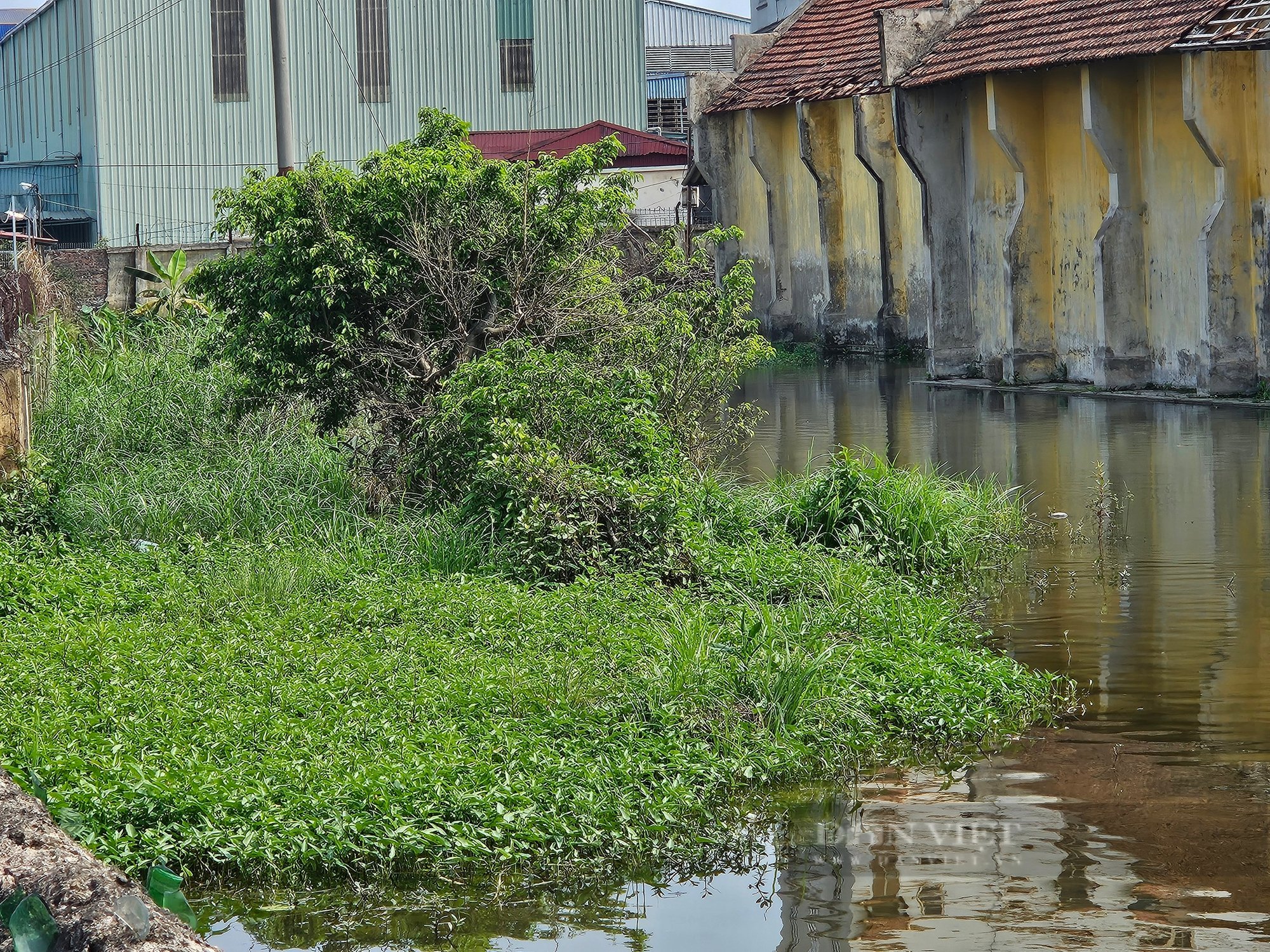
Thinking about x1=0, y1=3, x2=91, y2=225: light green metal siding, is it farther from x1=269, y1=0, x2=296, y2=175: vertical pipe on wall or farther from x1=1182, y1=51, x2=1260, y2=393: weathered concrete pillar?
x1=1182, y1=51, x2=1260, y2=393: weathered concrete pillar

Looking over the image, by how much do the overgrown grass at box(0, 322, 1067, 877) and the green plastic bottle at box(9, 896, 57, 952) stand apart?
1.84 metres

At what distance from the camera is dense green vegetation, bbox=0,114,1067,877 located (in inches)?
248

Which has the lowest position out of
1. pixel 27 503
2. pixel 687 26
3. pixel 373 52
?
pixel 27 503

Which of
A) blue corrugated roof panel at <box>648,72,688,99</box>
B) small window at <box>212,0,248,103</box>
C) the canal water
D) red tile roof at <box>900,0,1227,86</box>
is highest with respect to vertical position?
blue corrugated roof panel at <box>648,72,688,99</box>

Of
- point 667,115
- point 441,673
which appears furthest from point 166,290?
point 667,115

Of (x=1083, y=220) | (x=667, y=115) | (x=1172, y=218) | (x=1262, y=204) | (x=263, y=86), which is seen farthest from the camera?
(x=667, y=115)

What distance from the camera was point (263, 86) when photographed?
3734 centimetres

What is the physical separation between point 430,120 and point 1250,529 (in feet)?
23.1

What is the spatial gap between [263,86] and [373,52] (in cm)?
279

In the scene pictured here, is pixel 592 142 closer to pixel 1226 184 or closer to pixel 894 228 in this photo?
pixel 894 228

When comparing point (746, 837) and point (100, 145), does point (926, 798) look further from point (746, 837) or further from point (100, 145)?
point (100, 145)

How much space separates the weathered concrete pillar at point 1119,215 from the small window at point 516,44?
71.8 ft

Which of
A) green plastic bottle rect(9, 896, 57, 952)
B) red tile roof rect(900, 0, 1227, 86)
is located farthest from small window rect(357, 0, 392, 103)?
green plastic bottle rect(9, 896, 57, 952)

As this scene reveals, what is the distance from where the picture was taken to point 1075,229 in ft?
68.9
